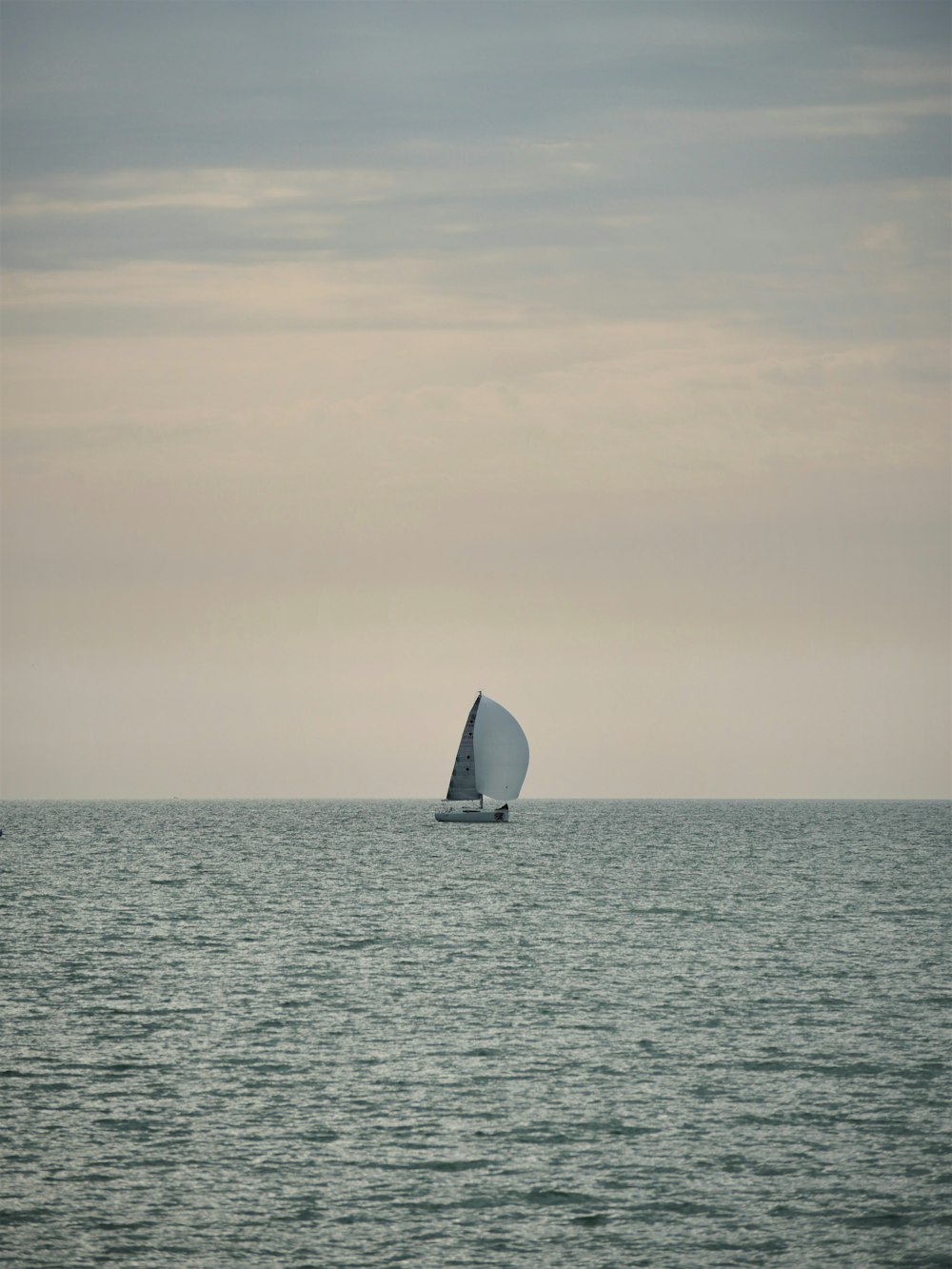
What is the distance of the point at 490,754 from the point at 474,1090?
122456 mm

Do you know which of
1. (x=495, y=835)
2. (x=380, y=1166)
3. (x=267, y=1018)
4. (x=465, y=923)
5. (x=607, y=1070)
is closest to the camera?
(x=380, y=1166)

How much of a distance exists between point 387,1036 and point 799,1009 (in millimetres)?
13056

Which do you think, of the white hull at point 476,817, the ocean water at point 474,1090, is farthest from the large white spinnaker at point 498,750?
the ocean water at point 474,1090

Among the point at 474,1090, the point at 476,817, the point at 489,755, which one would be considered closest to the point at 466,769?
the point at 489,755

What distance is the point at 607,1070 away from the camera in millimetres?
38531

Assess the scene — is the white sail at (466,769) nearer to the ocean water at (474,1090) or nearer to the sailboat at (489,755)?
the sailboat at (489,755)

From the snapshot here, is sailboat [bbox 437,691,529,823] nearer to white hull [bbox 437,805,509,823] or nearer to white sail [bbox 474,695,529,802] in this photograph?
white sail [bbox 474,695,529,802]

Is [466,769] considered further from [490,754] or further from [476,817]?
[476,817]

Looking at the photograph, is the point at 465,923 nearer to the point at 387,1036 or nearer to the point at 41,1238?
the point at 387,1036

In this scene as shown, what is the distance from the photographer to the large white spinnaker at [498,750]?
15838 centimetres

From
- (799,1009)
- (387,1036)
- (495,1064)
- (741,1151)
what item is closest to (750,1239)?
(741,1151)

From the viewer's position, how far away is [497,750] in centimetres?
15888

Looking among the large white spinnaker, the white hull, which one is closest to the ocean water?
the large white spinnaker

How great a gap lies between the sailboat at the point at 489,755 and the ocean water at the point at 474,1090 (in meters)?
79.6
